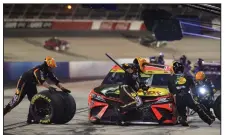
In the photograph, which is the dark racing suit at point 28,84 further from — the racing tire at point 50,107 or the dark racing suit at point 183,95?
the dark racing suit at point 183,95

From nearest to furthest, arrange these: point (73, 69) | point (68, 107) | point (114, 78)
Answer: point (68, 107)
point (114, 78)
point (73, 69)

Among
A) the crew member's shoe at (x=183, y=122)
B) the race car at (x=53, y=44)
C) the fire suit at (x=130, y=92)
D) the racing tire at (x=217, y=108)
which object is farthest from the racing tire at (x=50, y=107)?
the race car at (x=53, y=44)

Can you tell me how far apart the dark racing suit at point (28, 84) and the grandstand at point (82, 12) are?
123 centimetres

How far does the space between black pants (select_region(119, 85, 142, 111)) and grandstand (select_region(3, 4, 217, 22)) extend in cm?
163

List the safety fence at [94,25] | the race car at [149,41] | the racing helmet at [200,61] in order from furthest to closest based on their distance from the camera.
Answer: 1. the racing helmet at [200,61]
2. the race car at [149,41]
3. the safety fence at [94,25]

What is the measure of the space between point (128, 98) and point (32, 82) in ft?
5.95

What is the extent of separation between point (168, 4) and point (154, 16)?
0.70m

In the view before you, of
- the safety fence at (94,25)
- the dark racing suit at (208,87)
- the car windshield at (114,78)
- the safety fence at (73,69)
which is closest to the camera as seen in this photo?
the dark racing suit at (208,87)

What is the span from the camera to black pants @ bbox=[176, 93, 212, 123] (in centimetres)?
1122

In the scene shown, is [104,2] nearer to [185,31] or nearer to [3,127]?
[185,31]

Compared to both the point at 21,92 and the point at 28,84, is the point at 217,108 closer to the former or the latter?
the point at 28,84

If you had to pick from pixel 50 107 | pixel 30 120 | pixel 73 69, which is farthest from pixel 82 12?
pixel 73 69

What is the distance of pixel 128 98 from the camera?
1116 cm

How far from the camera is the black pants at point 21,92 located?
1140cm
